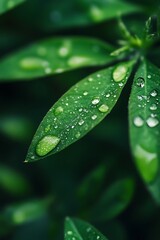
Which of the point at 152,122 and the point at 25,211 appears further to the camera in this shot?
the point at 25,211

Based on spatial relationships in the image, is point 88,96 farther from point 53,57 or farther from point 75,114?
point 53,57

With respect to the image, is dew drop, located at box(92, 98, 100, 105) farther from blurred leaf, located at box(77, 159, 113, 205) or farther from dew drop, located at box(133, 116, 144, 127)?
blurred leaf, located at box(77, 159, 113, 205)

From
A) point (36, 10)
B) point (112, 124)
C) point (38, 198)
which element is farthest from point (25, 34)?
point (38, 198)

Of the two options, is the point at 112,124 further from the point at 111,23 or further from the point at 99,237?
the point at 99,237

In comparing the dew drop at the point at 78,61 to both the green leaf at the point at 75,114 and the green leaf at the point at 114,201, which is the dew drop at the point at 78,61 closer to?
the green leaf at the point at 75,114

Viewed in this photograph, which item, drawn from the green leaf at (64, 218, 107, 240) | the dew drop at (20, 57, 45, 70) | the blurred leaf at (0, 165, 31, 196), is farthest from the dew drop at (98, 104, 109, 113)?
the blurred leaf at (0, 165, 31, 196)

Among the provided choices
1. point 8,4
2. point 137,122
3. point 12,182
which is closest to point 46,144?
point 137,122
